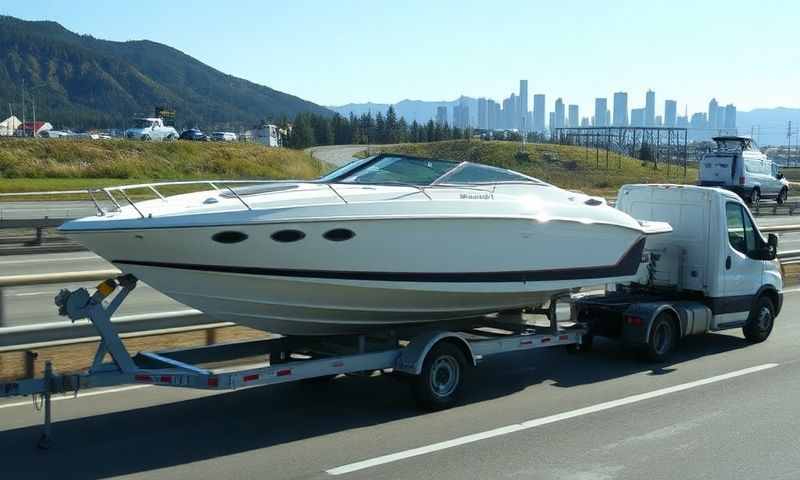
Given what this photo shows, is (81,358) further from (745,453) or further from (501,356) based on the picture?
(745,453)

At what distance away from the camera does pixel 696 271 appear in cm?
1107

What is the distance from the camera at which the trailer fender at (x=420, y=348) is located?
789 centimetres

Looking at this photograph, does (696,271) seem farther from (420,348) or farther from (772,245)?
(420,348)

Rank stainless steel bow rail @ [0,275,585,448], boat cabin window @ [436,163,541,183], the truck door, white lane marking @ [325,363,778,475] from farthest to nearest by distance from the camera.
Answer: the truck door < boat cabin window @ [436,163,541,183] < stainless steel bow rail @ [0,275,585,448] < white lane marking @ [325,363,778,475]

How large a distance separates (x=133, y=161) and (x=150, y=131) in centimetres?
1639

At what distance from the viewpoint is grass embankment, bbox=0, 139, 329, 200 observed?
48875mm

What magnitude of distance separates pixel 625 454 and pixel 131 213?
457cm

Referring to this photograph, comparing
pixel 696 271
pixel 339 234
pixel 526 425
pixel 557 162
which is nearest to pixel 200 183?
pixel 339 234

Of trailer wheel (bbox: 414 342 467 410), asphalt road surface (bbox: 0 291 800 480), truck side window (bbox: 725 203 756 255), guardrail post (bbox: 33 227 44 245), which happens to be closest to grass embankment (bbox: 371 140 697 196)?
guardrail post (bbox: 33 227 44 245)

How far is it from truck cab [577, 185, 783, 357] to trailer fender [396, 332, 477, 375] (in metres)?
2.92

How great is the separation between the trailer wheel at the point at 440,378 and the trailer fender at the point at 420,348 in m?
0.07

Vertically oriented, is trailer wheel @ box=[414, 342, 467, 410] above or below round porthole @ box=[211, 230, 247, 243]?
below

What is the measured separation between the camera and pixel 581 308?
1069cm

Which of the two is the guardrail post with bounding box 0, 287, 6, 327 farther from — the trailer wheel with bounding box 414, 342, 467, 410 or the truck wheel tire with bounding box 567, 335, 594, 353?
the truck wheel tire with bounding box 567, 335, 594, 353
